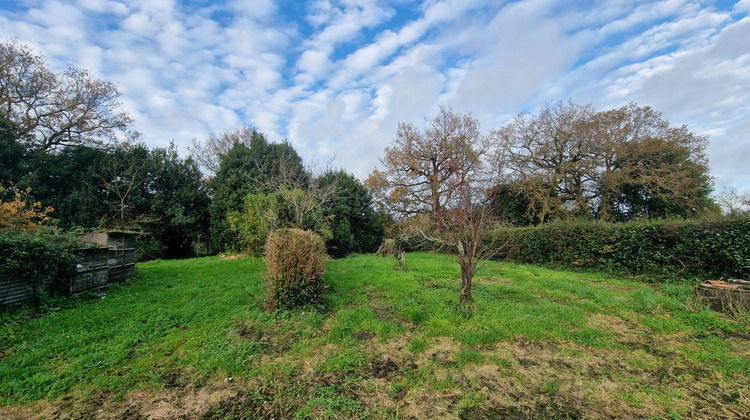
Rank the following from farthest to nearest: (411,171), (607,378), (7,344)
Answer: (411,171), (7,344), (607,378)

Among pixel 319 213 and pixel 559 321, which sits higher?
pixel 319 213

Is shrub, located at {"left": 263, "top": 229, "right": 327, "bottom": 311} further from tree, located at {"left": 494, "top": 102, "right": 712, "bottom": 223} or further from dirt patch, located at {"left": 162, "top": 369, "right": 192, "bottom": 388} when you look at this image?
tree, located at {"left": 494, "top": 102, "right": 712, "bottom": 223}

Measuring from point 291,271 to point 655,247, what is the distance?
30.7ft

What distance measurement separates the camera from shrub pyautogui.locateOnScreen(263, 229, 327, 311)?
15.0 feet

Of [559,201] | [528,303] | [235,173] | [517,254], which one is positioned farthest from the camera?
[559,201]

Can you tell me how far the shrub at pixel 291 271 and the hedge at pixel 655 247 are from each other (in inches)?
134

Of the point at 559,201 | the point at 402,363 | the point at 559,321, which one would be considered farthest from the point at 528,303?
the point at 559,201

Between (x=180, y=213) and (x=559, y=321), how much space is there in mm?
17094

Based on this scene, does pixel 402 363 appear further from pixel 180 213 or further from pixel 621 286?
pixel 180 213

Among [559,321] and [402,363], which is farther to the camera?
[559,321]

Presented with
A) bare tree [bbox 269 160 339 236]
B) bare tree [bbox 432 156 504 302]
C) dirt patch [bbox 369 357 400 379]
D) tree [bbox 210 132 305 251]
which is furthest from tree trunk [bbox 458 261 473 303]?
tree [bbox 210 132 305 251]

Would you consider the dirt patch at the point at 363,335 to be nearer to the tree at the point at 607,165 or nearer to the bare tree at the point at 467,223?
the bare tree at the point at 467,223

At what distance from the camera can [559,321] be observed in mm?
4160

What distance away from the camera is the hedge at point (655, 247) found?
6.18m
